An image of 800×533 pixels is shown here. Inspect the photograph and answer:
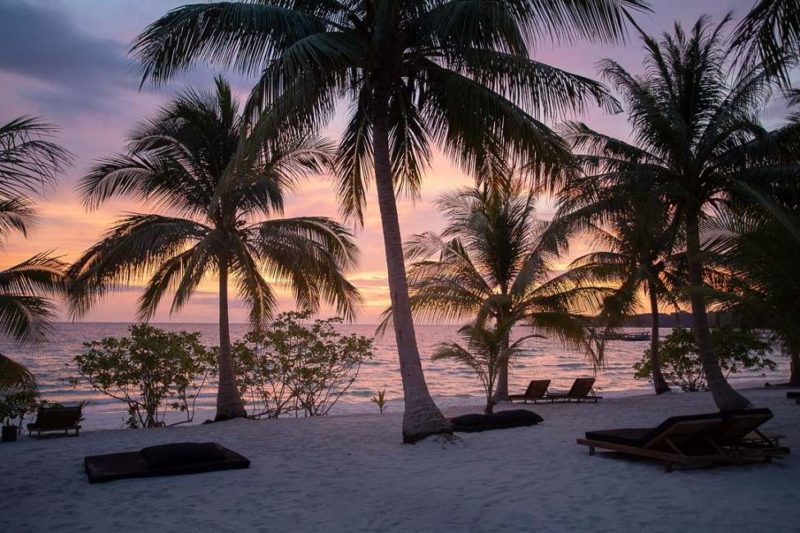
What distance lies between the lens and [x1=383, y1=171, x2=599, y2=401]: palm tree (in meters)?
15.3

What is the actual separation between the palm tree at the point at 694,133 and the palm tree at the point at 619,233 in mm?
325

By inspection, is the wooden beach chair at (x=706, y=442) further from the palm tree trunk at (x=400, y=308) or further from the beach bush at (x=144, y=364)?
the beach bush at (x=144, y=364)

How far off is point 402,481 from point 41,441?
7271mm

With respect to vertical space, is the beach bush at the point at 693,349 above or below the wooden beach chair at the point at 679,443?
above

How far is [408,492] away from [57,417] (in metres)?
7.92

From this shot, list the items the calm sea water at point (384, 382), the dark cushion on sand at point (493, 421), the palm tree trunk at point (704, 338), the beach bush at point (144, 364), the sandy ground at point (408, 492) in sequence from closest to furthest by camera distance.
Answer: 1. the sandy ground at point (408, 492)
2. the dark cushion on sand at point (493, 421)
3. the palm tree trunk at point (704, 338)
4. the beach bush at point (144, 364)
5. the calm sea water at point (384, 382)

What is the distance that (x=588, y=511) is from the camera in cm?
559

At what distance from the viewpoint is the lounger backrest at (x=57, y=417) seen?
37.0 ft

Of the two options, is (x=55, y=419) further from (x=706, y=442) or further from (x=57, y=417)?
(x=706, y=442)

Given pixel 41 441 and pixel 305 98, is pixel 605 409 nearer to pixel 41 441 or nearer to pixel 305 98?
pixel 305 98

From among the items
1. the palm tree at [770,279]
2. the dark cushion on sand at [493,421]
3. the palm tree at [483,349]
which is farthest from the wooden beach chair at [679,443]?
the palm tree at [483,349]

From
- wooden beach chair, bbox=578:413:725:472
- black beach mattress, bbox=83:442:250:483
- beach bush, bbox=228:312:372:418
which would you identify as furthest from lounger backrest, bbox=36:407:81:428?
wooden beach chair, bbox=578:413:725:472

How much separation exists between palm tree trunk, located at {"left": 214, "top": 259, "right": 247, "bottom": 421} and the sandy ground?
3.46 meters

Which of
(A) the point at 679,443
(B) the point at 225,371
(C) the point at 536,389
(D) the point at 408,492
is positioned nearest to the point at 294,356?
(B) the point at 225,371
